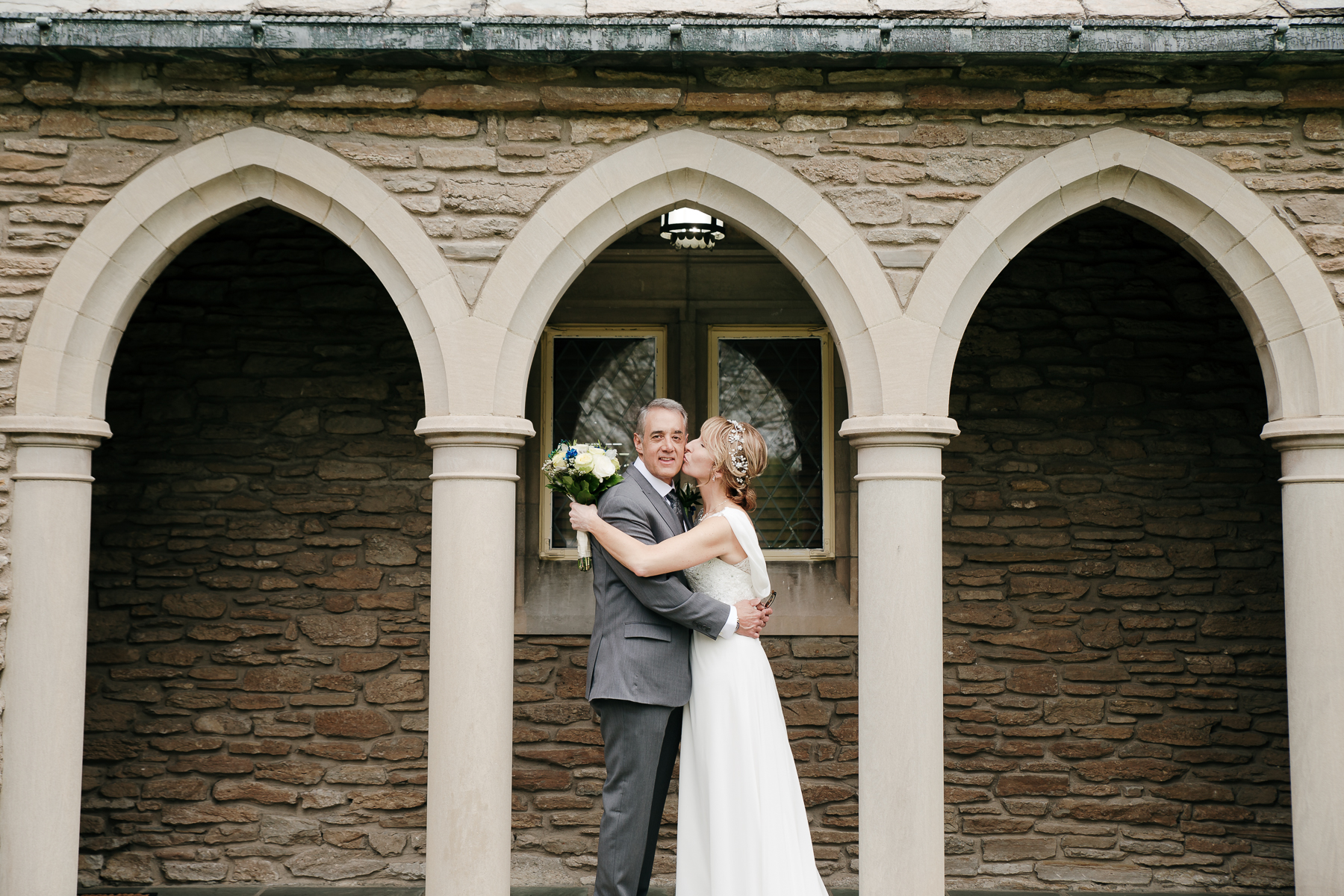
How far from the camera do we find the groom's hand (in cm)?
390

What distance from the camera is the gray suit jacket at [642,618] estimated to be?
382cm

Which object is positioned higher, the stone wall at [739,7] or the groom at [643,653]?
the stone wall at [739,7]

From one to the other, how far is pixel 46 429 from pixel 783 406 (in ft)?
11.4

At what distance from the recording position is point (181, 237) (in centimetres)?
434

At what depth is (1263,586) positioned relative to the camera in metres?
Answer: 5.62

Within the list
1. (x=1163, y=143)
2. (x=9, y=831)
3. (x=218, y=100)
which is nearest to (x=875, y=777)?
(x=1163, y=143)

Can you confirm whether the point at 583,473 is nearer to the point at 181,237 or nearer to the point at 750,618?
the point at 750,618

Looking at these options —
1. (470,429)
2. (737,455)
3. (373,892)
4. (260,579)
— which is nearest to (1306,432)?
(737,455)

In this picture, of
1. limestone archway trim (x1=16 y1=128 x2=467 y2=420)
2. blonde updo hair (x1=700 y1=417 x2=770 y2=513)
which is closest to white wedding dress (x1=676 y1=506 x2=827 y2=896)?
blonde updo hair (x1=700 y1=417 x2=770 y2=513)

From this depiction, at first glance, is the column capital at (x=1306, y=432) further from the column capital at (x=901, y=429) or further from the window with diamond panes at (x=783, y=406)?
the window with diamond panes at (x=783, y=406)

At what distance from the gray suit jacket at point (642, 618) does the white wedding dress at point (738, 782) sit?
0.09 m

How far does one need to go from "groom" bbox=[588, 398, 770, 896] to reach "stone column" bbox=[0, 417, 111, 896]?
6.86ft

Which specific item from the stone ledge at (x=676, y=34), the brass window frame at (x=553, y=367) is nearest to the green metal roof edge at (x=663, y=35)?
the stone ledge at (x=676, y=34)

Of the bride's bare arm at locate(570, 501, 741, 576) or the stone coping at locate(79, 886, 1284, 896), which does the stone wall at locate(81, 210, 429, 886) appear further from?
the bride's bare arm at locate(570, 501, 741, 576)
